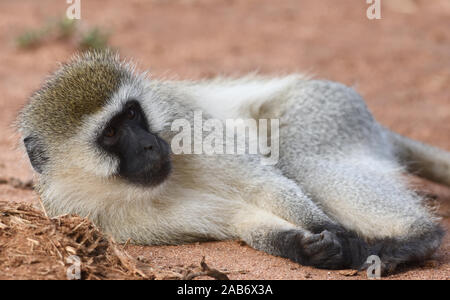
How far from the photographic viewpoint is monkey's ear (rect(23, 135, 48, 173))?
3459 millimetres

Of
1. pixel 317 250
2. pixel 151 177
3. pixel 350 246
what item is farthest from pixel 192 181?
pixel 350 246

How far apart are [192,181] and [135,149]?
56 centimetres

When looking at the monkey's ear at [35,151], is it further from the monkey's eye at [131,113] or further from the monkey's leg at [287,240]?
the monkey's leg at [287,240]

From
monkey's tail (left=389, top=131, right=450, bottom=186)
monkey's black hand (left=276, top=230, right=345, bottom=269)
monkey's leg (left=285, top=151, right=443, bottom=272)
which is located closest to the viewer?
monkey's black hand (left=276, top=230, right=345, bottom=269)

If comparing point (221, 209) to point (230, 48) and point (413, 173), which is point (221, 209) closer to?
point (413, 173)

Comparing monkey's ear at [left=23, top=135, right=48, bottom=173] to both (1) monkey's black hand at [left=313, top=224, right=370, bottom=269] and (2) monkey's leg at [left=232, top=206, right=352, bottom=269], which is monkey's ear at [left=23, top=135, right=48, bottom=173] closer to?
(2) monkey's leg at [left=232, top=206, right=352, bottom=269]

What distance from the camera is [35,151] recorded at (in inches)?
137

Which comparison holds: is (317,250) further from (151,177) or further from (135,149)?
(135,149)

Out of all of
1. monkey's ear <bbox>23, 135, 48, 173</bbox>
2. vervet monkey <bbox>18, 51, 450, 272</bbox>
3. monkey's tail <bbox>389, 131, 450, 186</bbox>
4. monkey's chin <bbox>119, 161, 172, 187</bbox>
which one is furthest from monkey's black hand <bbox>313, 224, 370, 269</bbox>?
monkey's ear <bbox>23, 135, 48, 173</bbox>

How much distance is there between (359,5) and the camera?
11.0 m

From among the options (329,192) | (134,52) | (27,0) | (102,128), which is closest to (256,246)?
(329,192)

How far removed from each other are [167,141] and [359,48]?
6.22 metres

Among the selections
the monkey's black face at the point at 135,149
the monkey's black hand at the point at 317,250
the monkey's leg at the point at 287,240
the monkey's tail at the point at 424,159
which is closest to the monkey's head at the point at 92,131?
the monkey's black face at the point at 135,149

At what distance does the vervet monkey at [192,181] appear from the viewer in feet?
11.0
